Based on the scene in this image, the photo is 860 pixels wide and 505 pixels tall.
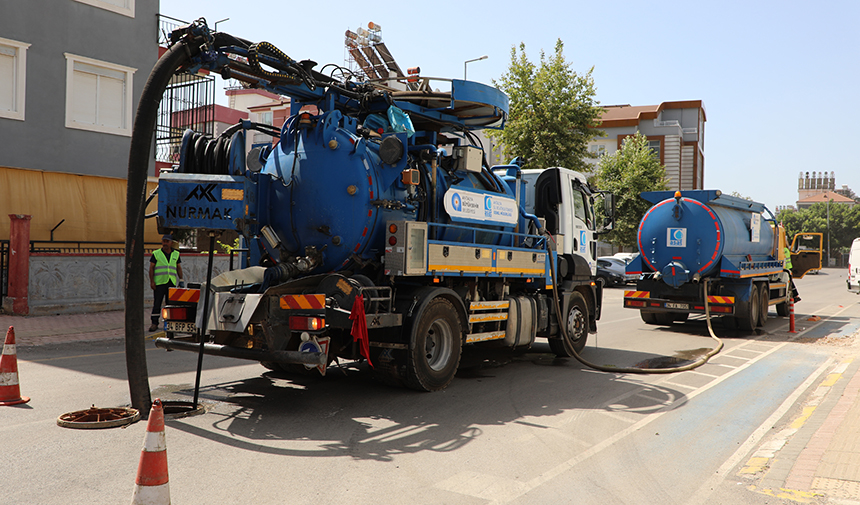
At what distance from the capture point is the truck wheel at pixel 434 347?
713cm

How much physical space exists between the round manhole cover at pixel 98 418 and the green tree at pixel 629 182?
1385 inches

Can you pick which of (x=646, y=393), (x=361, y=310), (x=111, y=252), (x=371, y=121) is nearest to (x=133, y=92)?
(x=111, y=252)

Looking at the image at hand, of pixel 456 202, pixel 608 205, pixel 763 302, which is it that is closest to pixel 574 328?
pixel 608 205

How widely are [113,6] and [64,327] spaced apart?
1072 centimetres

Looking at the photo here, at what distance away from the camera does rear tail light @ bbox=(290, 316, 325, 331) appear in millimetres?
6191

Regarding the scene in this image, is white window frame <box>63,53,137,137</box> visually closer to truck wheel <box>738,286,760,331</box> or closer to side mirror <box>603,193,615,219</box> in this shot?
side mirror <box>603,193,615,219</box>

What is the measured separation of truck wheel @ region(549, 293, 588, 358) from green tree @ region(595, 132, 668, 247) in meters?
28.7

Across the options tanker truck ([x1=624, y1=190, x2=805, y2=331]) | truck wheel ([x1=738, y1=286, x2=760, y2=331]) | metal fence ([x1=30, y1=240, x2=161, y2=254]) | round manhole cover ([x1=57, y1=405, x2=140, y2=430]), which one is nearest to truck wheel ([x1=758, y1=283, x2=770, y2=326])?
tanker truck ([x1=624, y1=190, x2=805, y2=331])

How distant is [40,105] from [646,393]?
55.2ft

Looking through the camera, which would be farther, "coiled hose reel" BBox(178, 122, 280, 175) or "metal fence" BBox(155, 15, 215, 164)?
"metal fence" BBox(155, 15, 215, 164)

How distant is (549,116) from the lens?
27.6m

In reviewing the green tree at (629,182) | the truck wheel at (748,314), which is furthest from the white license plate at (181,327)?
the green tree at (629,182)

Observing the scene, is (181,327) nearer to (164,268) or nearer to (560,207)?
(164,268)

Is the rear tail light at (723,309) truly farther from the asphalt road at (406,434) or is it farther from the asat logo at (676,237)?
the asphalt road at (406,434)
